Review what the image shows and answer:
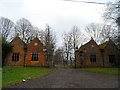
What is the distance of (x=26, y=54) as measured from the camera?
57.5 metres

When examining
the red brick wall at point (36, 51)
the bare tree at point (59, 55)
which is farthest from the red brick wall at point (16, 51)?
the bare tree at point (59, 55)

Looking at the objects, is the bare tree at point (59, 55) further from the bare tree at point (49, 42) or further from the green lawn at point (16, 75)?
the green lawn at point (16, 75)

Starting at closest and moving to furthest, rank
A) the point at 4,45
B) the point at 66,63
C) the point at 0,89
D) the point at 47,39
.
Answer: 1. the point at 0,89
2. the point at 4,45
3. the point at 47,39
4. the point at 66,63

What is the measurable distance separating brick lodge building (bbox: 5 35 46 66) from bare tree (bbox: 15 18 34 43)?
1460 cm

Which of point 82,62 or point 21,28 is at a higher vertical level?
point 21,28

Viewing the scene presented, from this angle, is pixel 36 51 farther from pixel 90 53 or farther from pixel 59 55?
pixel 59 55

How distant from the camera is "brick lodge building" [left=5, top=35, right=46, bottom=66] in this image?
187 ft

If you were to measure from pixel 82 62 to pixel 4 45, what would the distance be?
24.8m

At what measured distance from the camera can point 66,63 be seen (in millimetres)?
89500

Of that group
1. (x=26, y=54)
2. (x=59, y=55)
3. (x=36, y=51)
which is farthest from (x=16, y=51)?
(x=59, y=55)

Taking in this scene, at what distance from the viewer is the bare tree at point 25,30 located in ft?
239

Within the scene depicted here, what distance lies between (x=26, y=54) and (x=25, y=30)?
1799 cm

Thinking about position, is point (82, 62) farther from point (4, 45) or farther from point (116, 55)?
point (4, 45)

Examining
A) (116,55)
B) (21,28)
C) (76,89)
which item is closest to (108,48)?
(116,55)
